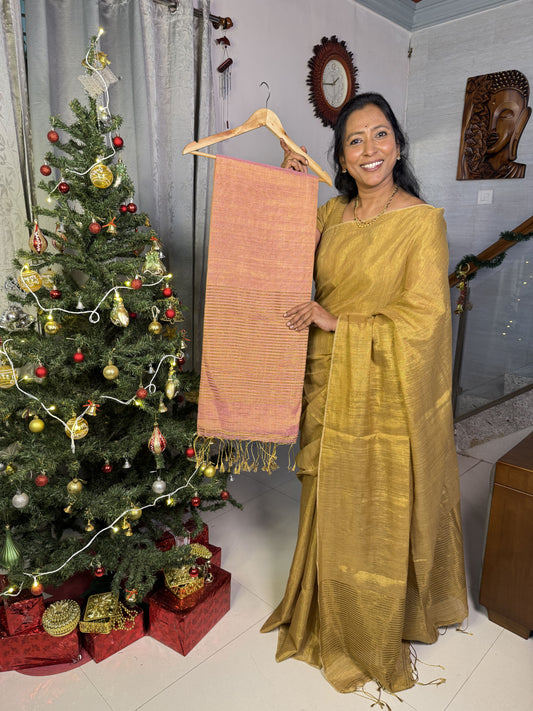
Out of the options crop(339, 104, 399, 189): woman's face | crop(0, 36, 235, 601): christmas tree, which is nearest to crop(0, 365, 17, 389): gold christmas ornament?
crop(0, 36, 235, 601): christmas tree

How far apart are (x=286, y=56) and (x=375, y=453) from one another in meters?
2.46

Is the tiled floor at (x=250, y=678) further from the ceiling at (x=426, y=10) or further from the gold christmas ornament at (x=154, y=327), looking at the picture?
the ceiling at (x=426, y=10)

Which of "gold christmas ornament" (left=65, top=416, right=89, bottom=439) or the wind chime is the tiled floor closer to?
"gold christmas ornament" (left=65, top=416, right=89, bottom=439)

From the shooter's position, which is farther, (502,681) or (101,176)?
(502,681)

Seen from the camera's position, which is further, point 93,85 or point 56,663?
point 56,663

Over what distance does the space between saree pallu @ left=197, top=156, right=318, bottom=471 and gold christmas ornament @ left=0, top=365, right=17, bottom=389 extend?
0.52m

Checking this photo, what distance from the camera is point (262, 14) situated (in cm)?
263

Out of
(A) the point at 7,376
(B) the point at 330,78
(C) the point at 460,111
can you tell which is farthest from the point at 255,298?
(C) the point at 460,111

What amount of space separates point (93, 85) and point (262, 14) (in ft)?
5.46

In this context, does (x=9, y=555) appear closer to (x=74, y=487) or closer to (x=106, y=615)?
(x=74, y=487)

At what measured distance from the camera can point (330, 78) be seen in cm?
309

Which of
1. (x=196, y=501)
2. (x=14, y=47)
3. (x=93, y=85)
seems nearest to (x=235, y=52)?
→ (x=14, y=47)

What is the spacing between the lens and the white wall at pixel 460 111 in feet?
11.0

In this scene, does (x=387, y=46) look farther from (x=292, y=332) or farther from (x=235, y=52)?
(x=292, y=332)
